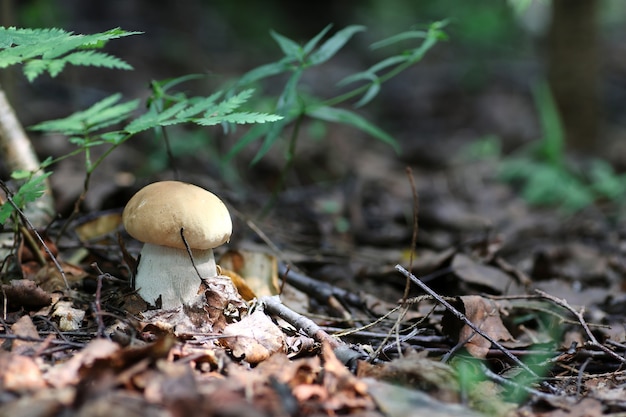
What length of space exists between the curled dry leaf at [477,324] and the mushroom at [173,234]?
111cm

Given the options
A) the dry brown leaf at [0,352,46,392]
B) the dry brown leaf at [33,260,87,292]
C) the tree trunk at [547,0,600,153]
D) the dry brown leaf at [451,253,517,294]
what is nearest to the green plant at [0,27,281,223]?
the dry brown leaf at [33,260,87,292]

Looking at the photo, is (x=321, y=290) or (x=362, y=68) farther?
(x=362, y=68)

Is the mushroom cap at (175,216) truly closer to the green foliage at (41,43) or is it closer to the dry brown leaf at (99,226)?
the green foliage at (41,43)

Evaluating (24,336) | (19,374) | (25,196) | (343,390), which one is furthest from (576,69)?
(19,374)

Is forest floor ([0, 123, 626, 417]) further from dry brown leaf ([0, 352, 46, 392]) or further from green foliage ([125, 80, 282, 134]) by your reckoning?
green foliage ([125, 80, 282, 134])

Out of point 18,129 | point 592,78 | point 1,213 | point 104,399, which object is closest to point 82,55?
point 1,213

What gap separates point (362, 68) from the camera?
12.7 metres

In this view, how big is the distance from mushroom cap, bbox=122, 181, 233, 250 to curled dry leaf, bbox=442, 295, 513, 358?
1120 mm

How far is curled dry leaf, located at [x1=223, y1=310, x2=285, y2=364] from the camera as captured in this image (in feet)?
7.45

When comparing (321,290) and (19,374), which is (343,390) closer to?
(19,374)

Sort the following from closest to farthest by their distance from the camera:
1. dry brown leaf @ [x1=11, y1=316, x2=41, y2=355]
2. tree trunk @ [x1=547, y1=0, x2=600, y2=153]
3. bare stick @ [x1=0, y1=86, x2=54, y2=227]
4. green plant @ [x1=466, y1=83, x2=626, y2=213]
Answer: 1. dry brown leaf @ [x1=11, y1=316, x2=41, y2=355]
2. bare stick @ [x1=0, y1=86, x2=54, y2=227]
3. green plant @ [x1=466, y1=83, x2=626, y2=213]
4. tree trunk @ [x1=547, y1=0, x2=600, y2=153]

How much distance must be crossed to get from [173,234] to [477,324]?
146 centimetres

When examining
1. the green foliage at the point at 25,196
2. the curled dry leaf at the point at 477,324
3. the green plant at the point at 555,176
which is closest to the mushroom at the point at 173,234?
the green foliage at the point at 25,196

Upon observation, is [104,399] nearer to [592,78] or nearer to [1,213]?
[1,213]
